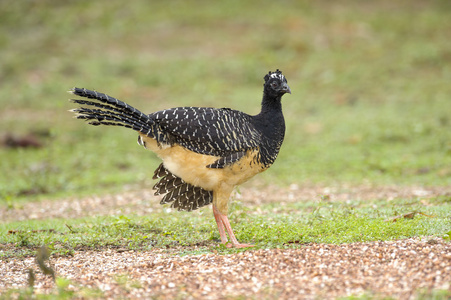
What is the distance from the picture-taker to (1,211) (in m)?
9.71

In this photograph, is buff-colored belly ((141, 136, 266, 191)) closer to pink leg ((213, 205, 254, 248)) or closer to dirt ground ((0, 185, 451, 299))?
pink leg ((213, 205, 254, 248))

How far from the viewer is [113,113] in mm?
6434

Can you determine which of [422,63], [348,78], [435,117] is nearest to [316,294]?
[435,117]

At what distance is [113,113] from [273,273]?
8.66 ft

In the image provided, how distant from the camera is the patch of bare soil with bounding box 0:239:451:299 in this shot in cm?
471

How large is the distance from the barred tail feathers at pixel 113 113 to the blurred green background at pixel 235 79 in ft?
13.4

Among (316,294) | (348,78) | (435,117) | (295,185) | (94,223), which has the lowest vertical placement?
(316,294)

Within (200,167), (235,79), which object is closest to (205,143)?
(200,167)

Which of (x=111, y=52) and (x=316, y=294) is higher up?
(x=111, y=52)

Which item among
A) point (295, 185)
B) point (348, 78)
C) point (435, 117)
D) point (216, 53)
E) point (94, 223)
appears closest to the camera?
point (94, 223)

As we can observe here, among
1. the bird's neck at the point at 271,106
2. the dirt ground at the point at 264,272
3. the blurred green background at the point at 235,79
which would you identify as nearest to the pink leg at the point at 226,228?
the dirt ground at the point at 264,272

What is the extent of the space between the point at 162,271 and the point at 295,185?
6003 mm

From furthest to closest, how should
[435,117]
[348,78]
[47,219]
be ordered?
1. [348,78]
2. [435,117]
3. [47,219]

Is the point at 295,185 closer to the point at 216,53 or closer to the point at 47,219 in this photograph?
the point at 47,219
